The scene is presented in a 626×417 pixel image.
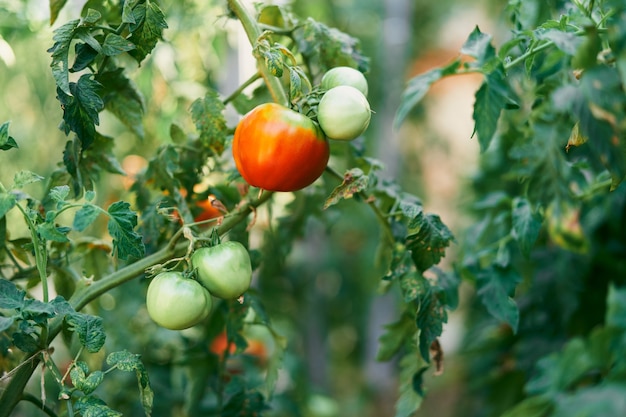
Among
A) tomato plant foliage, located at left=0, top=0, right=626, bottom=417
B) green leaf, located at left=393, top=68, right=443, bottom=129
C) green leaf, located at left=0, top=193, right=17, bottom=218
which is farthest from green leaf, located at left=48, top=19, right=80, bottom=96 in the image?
green leaf, located at left=393, top=68, right=443, bottom=129

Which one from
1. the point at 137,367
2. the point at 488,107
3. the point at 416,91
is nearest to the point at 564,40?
the point at 488,107

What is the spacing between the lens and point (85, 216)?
65cm

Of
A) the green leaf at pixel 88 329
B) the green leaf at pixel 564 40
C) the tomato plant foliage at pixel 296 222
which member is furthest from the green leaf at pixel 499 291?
the green leaf at pixel 88 329

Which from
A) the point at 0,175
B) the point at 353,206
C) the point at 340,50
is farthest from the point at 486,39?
the point at 353,206

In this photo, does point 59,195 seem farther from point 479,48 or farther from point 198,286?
point 479,48

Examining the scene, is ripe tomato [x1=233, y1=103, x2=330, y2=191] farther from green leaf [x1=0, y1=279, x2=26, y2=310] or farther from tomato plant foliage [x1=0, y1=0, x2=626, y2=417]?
green leaf [x1=0, y1=279, x2=26, y2=310]

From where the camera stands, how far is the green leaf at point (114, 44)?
2.22 ft

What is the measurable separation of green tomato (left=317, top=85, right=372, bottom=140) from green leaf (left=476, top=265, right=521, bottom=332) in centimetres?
35

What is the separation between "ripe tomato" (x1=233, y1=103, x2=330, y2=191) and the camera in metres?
0.64

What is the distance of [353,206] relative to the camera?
2381mm

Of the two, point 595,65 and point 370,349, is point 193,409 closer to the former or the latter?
point 595,65

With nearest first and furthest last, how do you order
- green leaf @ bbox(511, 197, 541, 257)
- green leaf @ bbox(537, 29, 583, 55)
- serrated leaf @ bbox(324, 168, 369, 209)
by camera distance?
green leaf @ bbox(537, 29, 583, 55) → serrated leaf @ bbox(324, 168, 369, 209) → green leaf @ bbox(511, 197, 541, 257)

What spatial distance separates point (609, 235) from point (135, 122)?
979 mm

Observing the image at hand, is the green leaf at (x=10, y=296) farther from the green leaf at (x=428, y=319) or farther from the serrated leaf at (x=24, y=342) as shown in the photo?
the green leaf at (x=428, y=319)
